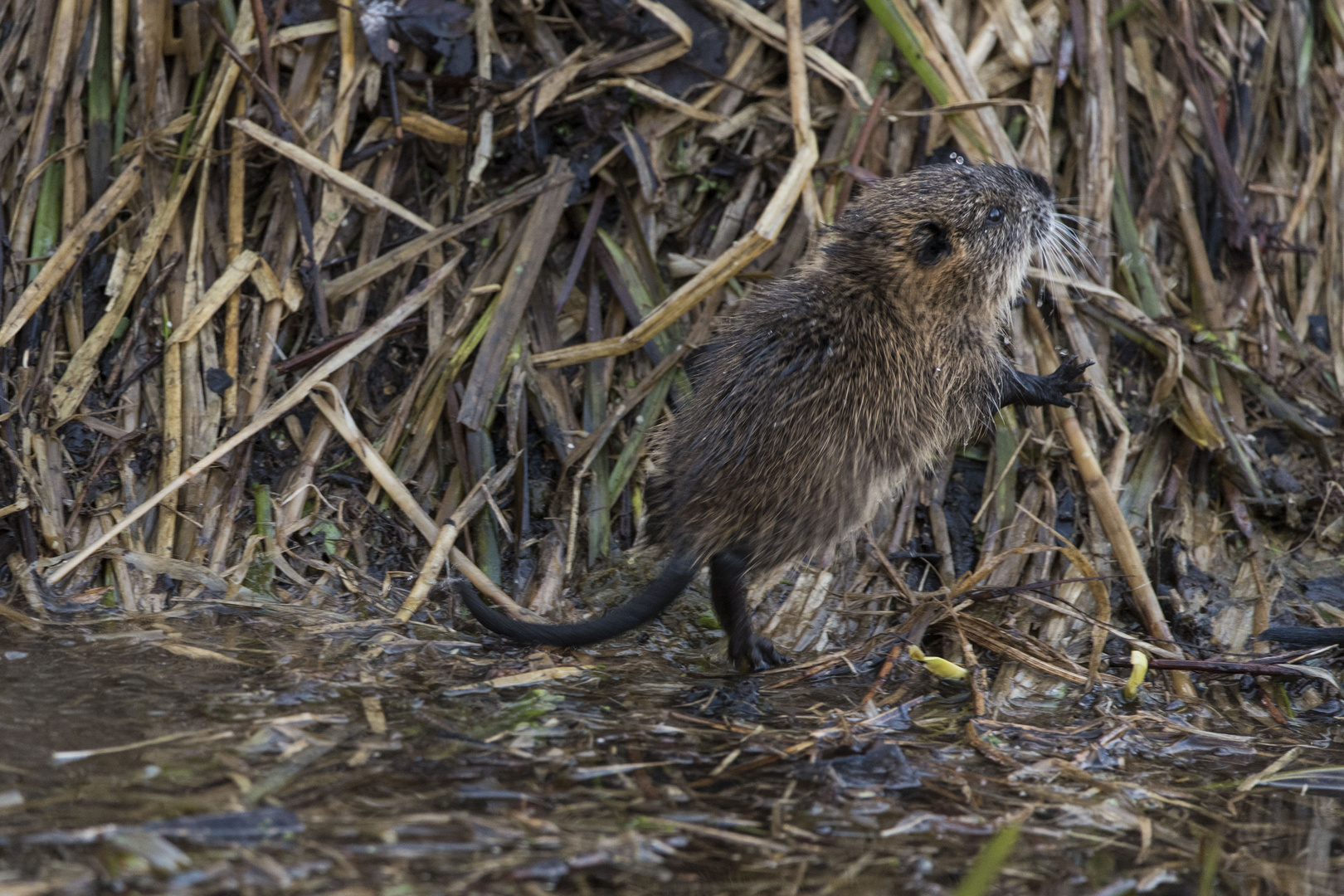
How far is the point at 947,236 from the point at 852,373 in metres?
0.59

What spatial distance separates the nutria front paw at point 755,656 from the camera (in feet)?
10.2

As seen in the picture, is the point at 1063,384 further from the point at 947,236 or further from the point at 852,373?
the point at 852,373

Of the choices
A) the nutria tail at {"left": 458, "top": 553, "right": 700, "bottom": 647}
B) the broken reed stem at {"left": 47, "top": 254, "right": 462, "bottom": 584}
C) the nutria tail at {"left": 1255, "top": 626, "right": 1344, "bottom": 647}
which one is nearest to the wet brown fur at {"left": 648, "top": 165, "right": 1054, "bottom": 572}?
the nutria tail at {"left": 458, "top": 553, "right": 700, "bottom": 647}

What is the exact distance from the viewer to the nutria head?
339cm

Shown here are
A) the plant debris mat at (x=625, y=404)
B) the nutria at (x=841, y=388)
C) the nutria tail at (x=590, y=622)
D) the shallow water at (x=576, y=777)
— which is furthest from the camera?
the nutria at (x=841, y=388)

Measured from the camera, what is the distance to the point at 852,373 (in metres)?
3.14

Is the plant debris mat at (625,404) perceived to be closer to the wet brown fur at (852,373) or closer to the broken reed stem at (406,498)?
the broken reed stem at (406,498)

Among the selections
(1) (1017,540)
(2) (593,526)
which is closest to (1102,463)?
(1) (1017,540)

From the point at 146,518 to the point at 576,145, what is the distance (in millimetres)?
1720

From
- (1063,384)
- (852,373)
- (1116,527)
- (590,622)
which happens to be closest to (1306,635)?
(1116,527)

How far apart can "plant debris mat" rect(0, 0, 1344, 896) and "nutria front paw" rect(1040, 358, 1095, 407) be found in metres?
0.22

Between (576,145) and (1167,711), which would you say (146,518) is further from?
(1167,711)

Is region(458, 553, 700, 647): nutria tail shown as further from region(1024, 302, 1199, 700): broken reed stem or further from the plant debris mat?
region(1024, 302, 1199, 700): broken reed stem

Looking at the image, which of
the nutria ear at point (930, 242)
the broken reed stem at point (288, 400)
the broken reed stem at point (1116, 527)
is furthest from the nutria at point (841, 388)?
the broken reed stem at point (288, 400)
